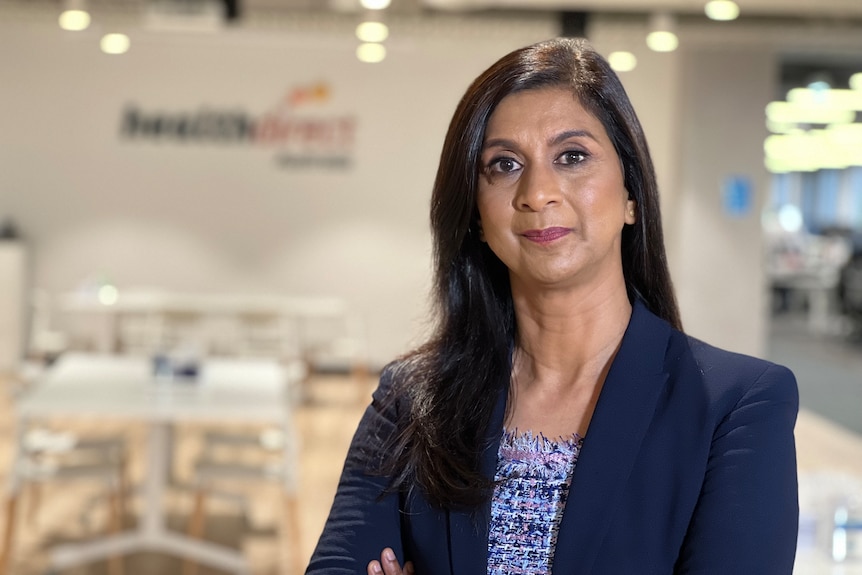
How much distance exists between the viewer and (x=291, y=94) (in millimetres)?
12742

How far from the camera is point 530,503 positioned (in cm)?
158

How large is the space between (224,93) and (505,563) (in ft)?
38.3

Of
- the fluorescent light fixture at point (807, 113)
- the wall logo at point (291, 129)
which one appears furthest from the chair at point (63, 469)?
the fluorescent light fixture at point (807, 113)

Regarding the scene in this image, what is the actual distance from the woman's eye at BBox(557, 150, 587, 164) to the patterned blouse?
1.31ft

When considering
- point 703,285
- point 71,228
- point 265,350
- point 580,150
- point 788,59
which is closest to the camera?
point 580,150

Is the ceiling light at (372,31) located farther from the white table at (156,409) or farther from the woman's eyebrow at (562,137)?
the woman's eyebrow at (562,137)

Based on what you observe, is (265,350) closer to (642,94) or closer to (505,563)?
(642,94)

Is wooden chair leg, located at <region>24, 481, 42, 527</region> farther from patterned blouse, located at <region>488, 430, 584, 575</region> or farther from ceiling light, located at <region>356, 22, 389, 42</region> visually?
patterned blouse, located at <region>488, 430, 584, 575</region>

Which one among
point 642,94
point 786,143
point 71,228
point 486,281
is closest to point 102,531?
point 486,281

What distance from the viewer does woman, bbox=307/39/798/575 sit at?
147 centimetres

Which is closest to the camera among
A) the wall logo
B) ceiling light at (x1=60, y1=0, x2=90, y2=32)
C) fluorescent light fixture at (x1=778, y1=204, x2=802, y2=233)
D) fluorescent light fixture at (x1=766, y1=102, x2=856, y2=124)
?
ceiling light at (x1=60, y1=0, x2=90, y2=32)

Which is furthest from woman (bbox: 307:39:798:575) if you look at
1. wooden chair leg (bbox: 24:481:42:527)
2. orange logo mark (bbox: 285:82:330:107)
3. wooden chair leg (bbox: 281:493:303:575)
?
orange logo mark (bbox: 285:82:330:107)

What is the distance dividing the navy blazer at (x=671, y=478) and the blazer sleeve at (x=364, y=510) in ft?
0.19

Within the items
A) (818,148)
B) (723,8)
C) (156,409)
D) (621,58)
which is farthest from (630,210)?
(818,148)
